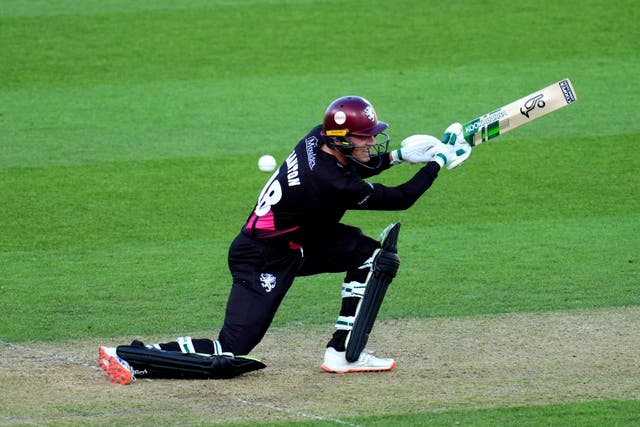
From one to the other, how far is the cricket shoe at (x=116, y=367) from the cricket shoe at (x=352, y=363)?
A: 1.16 metres

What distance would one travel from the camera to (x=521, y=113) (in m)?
7.32

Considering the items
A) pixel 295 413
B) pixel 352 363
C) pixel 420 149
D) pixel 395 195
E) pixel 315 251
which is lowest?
pixel 295 413

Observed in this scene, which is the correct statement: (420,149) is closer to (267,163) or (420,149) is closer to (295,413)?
(295,413)

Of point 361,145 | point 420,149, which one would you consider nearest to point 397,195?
point 361,145

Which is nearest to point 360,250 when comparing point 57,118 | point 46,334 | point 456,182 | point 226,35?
point 46,334

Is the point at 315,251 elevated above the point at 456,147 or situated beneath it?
situated beneath

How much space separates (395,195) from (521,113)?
1.16 m

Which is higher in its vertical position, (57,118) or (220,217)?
(57,118)

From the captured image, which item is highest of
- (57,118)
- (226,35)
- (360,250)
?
(226,35)

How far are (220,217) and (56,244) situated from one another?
1.50 metres

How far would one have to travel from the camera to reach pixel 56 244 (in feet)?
32.0

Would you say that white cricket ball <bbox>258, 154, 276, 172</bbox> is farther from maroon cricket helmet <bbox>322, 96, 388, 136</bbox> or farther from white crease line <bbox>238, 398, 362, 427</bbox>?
white crease line <bbox>238, 398, 362, 427</bbox>

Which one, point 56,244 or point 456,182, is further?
point 456,182

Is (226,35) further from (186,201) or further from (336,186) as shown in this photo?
(336,186)
